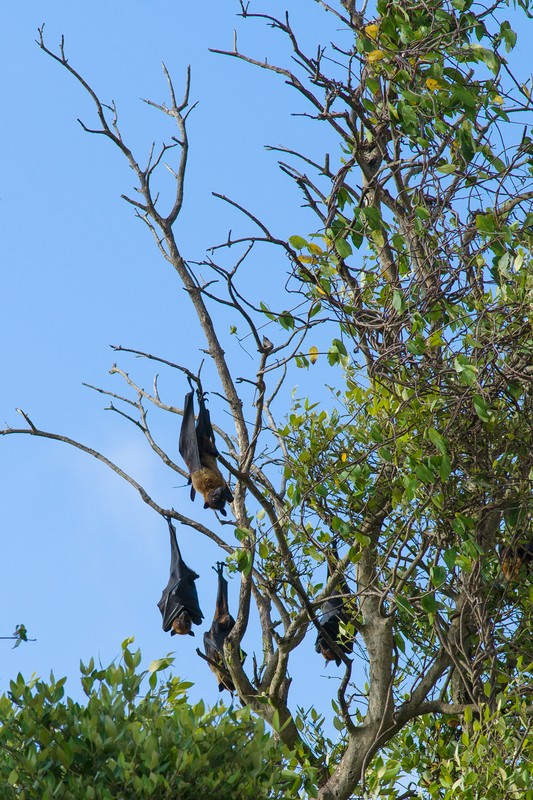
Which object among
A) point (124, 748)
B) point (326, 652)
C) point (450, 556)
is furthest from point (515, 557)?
point (124, 748)

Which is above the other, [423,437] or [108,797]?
[423,437]

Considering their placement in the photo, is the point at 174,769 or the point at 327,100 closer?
the point at 174,769

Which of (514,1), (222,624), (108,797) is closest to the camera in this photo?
(108,797)

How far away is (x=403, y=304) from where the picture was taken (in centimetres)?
551

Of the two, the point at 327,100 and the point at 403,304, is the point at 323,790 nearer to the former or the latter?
the point at 403,304

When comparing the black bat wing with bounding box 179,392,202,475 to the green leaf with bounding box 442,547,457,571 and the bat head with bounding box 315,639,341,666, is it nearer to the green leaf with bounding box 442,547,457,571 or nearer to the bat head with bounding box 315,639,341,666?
the bat head with bounding box 315,639,341,666

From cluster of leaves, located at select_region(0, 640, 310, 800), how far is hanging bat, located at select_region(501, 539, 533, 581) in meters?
2.65

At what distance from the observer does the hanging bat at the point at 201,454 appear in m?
7.43

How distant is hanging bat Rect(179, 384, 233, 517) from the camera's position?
7.43m

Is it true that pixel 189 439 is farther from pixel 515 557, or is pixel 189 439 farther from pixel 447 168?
pixel 447 168

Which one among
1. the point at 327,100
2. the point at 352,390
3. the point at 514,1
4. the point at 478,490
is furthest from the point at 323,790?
the point at 514,1

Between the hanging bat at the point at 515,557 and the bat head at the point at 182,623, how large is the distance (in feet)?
10.6

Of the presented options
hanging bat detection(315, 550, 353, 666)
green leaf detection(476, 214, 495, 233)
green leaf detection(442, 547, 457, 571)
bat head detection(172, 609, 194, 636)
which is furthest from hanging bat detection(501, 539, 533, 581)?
bat head detection(172, 609, 194, 636)

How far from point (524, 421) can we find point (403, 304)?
1.03 m
